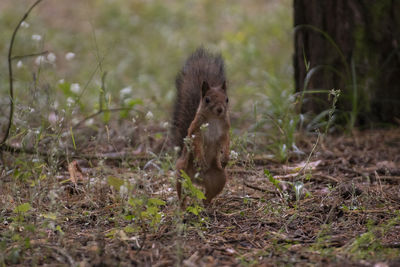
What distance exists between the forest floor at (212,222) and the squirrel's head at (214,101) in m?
0.37

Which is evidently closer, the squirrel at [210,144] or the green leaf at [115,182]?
the green leaf at [115,182]

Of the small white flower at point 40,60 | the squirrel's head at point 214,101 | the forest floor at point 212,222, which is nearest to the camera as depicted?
the forest floor at point 212,222

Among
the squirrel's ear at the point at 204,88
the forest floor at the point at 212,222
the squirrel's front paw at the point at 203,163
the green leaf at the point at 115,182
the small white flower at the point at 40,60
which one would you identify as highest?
the small white flower at the point at 40,60

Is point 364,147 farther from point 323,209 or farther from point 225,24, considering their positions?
point 225,24

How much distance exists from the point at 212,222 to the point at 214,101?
71cm

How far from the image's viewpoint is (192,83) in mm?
3625

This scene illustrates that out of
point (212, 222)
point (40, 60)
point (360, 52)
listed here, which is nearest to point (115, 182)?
point (212, 222)

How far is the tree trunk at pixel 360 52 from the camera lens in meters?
4.60

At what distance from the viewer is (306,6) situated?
15.5 ft

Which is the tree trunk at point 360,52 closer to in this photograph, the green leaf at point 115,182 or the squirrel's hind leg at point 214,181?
the squirrel's hind leg at point 214,181

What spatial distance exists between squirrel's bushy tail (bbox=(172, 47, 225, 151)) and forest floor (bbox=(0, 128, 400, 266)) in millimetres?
382

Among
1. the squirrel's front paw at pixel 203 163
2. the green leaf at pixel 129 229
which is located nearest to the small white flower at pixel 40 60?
the squirrel's front paw at pixel 203 163

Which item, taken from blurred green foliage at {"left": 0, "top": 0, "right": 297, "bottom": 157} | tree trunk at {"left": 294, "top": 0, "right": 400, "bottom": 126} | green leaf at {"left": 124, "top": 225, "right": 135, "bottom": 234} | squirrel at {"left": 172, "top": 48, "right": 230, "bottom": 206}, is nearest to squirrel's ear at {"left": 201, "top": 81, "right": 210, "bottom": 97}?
squirrel at {"left": 172, "top": 48, "right": 230, "bottom": 206}

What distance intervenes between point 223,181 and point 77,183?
3.35 feet
